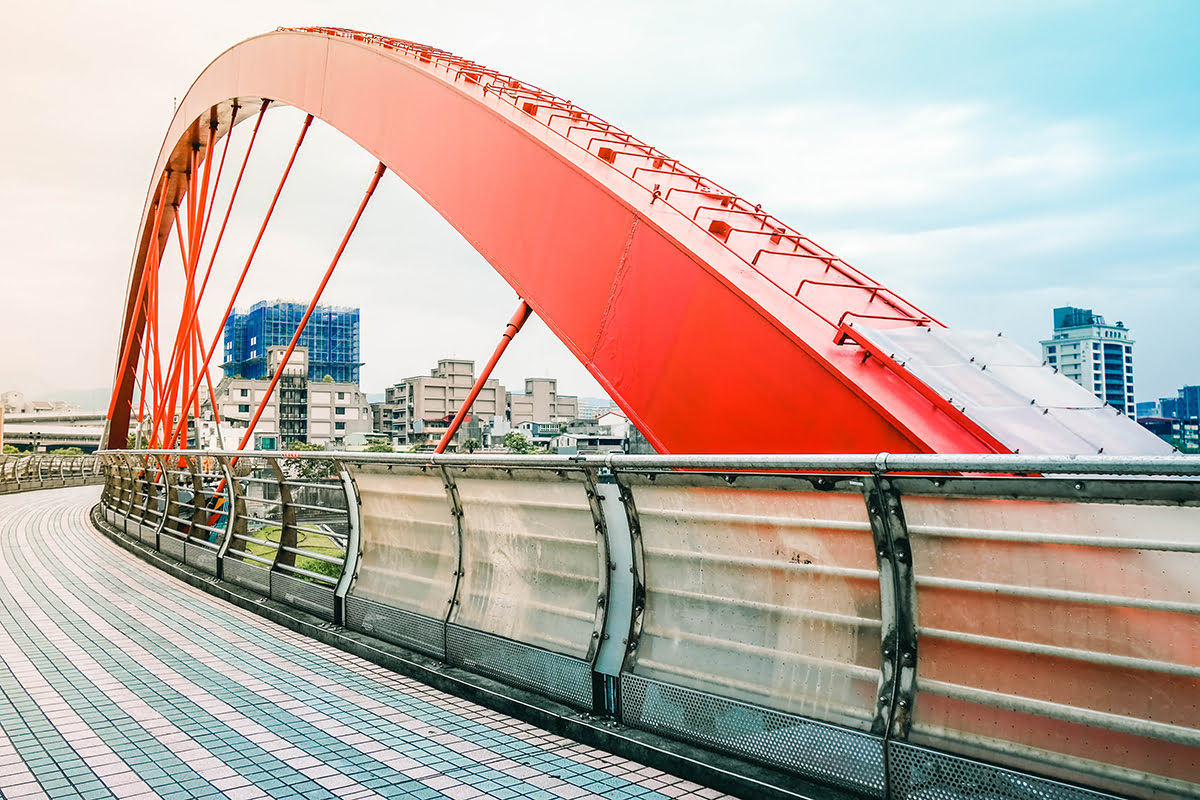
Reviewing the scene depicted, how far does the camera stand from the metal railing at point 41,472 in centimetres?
2848

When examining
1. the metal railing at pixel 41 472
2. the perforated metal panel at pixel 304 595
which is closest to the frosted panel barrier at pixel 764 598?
the perforated metal panel at pixel 304 595

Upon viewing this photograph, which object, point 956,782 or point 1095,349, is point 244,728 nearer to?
point 956,782

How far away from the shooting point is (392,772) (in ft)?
12.0

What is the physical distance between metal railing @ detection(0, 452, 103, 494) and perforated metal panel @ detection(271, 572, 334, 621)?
24.3 metres

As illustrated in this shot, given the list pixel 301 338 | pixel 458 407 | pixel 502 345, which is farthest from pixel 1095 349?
pixel 301 338

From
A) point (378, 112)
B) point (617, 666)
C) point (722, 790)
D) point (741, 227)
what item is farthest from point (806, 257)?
point (378, 112)

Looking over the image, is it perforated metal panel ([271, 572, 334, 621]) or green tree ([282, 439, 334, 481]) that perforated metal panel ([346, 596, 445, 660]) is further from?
green tree ([282, 439, 334, 481])

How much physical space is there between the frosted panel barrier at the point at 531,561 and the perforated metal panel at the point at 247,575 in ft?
11.2

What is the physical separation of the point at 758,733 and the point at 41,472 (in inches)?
1373

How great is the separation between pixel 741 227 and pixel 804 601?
4395mm

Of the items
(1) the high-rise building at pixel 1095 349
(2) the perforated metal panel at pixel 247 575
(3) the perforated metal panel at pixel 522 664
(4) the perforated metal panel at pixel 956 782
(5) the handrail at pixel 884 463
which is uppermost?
(1) the high-rise building at pixel 1095 349

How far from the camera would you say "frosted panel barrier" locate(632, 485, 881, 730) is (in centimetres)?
313

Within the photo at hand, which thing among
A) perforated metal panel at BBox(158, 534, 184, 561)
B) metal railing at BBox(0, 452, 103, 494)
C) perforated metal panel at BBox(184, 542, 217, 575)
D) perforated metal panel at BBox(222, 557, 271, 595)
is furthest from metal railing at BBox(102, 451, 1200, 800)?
metal railing at BBox(0, 452, 103, 494)

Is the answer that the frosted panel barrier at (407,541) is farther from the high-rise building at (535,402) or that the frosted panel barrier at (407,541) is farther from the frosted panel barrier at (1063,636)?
the high-rise building at (535,402)
